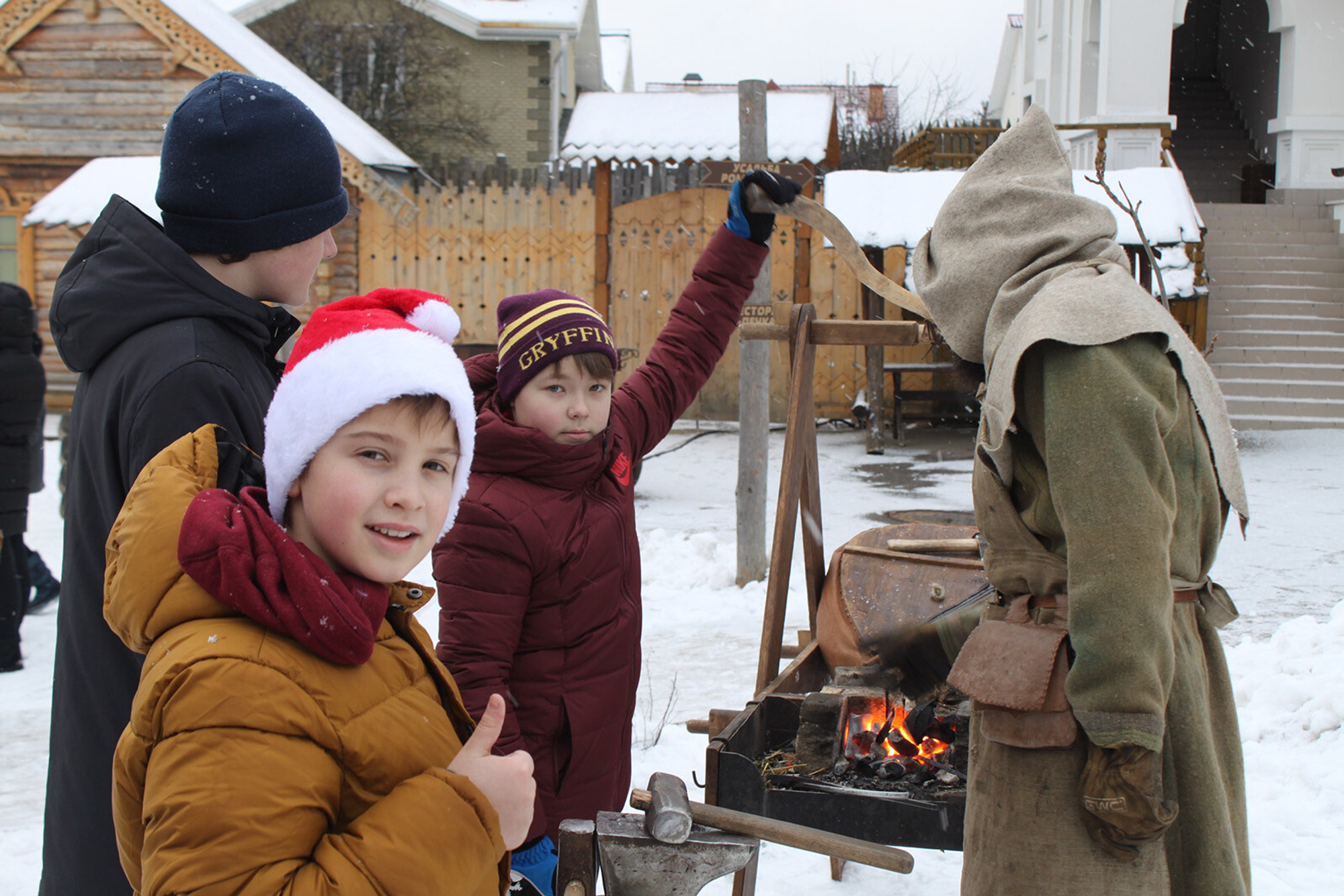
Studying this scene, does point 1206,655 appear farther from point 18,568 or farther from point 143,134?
point 143,134

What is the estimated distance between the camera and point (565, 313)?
245cm

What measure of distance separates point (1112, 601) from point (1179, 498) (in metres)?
0.30

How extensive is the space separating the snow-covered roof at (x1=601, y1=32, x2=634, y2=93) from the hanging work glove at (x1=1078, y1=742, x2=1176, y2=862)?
987 inches

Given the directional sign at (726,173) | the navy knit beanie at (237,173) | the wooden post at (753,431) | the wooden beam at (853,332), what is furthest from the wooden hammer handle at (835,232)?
the wooden post at (753,431)

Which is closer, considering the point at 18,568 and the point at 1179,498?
the point at 1179,498

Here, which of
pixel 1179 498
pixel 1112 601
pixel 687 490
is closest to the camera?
pixel 1112 601

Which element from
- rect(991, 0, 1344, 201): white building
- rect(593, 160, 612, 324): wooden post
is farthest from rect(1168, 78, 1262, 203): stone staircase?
rect(593, 160, 612, 324): wooden post

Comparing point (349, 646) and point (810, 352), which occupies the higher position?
point (810, 352)

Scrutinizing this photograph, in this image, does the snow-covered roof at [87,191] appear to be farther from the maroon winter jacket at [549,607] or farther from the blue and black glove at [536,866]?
the blue and black glove at [536,866]

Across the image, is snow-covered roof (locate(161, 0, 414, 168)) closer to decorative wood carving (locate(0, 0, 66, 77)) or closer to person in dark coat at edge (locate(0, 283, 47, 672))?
decorative wood carving (locate(0, 0, 66, 77))

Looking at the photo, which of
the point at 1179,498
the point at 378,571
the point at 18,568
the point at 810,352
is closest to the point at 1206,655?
the point at 1179,498

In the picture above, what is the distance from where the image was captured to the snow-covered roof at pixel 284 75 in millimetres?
12156

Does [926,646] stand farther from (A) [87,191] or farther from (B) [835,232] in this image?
(A) [87,191]

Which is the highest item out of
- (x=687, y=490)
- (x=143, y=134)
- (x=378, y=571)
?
(x=143, y=134)
